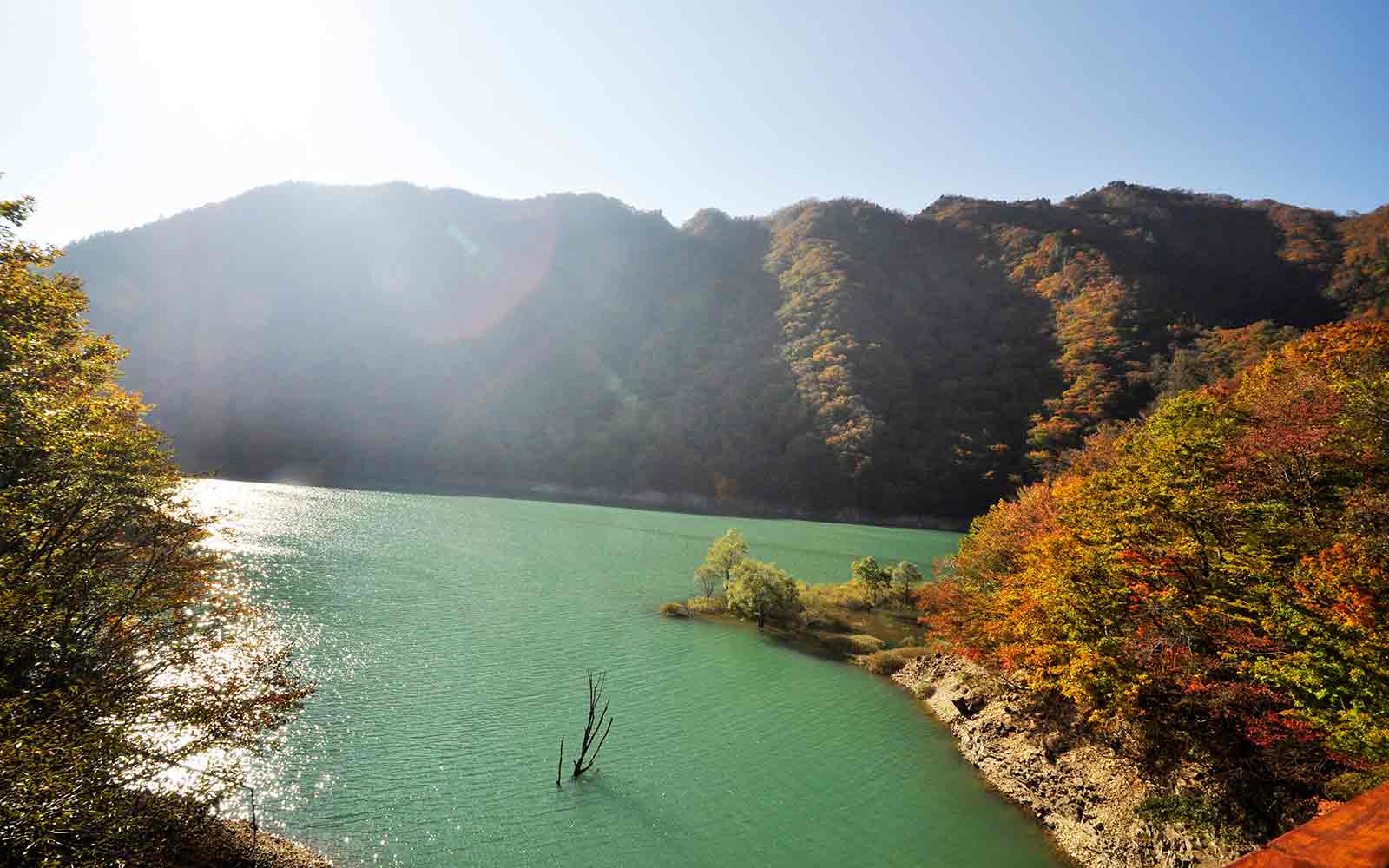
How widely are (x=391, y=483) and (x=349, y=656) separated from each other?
87.6 meters

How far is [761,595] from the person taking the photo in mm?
33312

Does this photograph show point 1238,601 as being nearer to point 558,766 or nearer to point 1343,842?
point 1343,842

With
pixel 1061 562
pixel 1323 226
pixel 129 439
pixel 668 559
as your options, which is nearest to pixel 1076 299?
pixel 1323 226

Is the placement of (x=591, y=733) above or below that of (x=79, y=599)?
below

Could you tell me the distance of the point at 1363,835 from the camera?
69.6 inches

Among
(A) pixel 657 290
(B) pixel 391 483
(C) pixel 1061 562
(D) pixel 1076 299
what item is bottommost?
(B) pixel 391 483

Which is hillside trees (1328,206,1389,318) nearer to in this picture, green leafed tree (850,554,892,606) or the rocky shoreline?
green leafed tree (850,554,892,606)

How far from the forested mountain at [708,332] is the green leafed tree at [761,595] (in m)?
55.4

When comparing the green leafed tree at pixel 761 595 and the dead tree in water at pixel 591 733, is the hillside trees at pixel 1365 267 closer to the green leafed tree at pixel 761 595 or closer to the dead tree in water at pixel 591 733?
the green leafed tree at pixel 761 595

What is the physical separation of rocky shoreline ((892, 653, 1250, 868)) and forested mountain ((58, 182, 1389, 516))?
6553 cm

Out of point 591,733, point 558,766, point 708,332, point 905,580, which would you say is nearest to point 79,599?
point 558,766

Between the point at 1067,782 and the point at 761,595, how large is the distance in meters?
17.7

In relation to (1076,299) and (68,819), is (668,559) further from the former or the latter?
(1076,299)

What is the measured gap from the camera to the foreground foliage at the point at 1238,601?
37.8 ft
